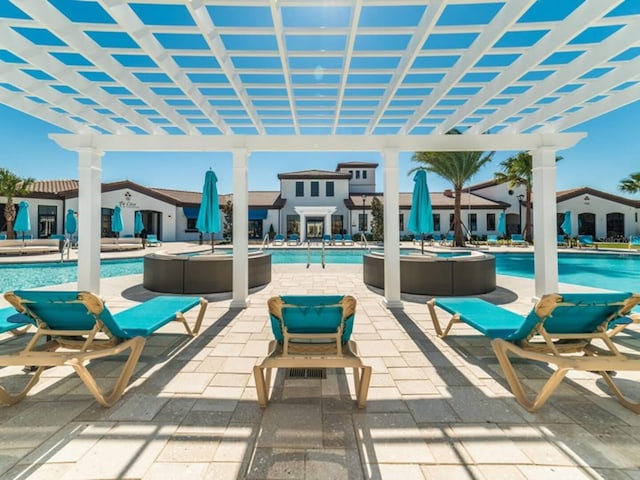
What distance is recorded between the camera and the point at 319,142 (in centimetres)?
633

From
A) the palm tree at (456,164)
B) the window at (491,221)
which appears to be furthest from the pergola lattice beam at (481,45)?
the window at (491,221)

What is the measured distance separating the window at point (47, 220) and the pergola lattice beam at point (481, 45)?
3315cm

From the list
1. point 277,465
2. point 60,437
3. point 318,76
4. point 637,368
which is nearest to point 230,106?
point 318,76

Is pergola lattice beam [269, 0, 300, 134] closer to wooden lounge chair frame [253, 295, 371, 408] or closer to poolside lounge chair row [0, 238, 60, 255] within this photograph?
wooden lounge chair frame [253, 295, 371, 408]

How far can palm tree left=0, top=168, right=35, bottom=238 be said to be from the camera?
21.9 meters

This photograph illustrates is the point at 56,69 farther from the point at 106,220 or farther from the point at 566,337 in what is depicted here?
the point at 106,220

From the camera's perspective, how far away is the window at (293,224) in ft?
101

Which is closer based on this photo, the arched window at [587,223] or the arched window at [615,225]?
the arched window at [615,225]

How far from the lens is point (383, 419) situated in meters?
2.56

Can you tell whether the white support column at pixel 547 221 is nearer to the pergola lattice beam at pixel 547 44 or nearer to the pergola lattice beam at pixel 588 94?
the pergola lattice beam at pixel 588 94

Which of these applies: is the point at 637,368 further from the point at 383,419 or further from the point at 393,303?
the point at 393,303

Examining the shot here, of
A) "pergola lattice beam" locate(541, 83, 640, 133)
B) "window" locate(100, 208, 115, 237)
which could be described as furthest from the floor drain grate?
"window" locate(100, 208, 115, 237)

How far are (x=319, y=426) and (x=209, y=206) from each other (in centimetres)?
684

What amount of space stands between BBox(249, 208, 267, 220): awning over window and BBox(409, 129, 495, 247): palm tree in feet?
50.2
